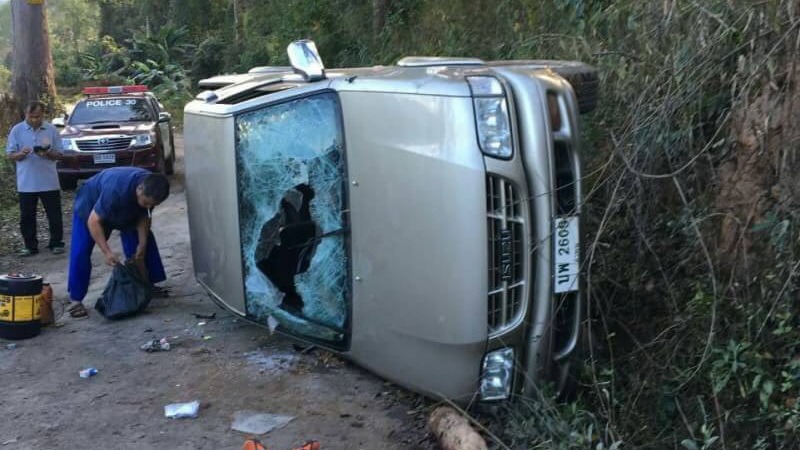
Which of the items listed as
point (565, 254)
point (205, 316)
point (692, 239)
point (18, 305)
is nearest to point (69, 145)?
point (18, 305)

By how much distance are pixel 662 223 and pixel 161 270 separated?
4.50 metres

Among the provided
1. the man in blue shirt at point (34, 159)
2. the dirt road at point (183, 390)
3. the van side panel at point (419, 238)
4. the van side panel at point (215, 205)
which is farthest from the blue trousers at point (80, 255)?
the van side panel at point (419, 238)

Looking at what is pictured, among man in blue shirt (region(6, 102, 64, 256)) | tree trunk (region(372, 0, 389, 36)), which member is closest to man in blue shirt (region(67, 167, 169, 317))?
man in blue shirt (region(6, 102, 64, 256))

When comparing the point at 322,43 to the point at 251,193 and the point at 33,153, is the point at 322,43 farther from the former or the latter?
the point at 251,193

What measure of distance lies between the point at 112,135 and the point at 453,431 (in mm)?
10939

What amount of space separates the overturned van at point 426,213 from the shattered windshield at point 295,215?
11 millimetres

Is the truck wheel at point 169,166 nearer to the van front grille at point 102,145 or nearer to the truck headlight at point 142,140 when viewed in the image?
the truck headlight at point 142,140

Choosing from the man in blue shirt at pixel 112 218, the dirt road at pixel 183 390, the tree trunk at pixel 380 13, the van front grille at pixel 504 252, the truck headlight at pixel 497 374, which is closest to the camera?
the van front grille at pixel 504 252

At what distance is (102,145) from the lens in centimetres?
1373

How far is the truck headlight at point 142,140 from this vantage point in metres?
13.8

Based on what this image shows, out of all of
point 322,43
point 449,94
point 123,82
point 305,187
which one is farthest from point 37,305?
point 123,82

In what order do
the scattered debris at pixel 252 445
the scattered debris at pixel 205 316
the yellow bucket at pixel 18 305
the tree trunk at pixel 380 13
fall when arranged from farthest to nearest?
the tree trunk at pixel 380 13 < the scattered debris at pixel 205 316 < the yellow bucket at pixel 18 305 < the scattered debris at pixel 252 445

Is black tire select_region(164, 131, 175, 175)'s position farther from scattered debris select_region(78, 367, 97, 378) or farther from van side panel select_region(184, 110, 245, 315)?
scattered debris select_region(78, 367, 97, 378)

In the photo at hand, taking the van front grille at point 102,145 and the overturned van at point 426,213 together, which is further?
the van front grille at point 102,145
